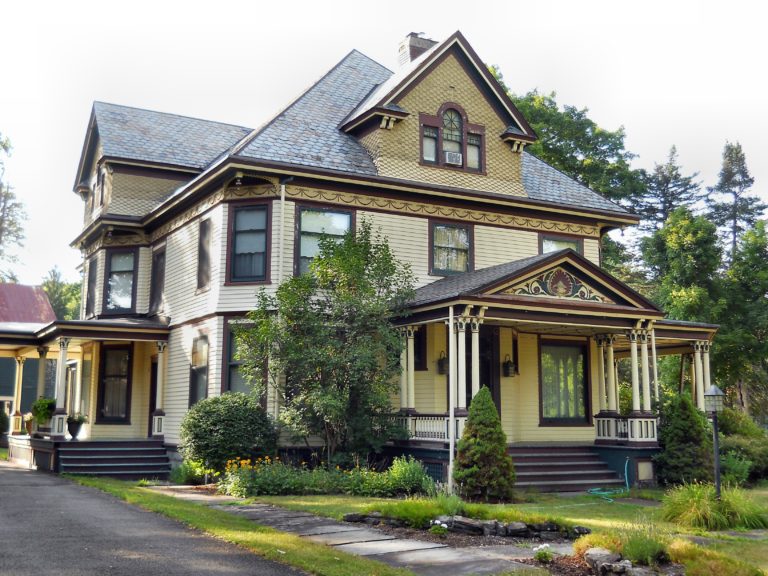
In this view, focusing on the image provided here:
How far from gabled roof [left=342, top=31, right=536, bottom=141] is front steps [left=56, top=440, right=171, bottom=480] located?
968 cm

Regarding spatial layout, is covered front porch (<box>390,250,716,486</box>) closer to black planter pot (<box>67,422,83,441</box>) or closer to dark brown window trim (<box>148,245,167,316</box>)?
dark brown window trim (<box>148,245,167,316</box>)

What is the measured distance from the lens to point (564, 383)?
66.7ft

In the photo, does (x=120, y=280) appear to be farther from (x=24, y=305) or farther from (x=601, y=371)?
(x=24, y=305)

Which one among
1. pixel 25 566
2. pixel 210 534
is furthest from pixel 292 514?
pixel 25 566

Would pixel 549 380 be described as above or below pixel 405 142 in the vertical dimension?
below

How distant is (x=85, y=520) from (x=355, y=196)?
33.6ft

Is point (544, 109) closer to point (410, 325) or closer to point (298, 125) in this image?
point (298, 125)

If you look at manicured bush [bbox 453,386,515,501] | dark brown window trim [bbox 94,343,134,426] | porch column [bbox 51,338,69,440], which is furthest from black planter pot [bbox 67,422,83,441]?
manicured bush [bbox 453,386,515,501]

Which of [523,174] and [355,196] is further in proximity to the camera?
[523,174]

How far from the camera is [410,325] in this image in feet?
56.9

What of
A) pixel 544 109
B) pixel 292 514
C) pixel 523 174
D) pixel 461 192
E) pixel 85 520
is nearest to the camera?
pixel 85 520

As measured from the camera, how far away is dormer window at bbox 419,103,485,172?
20406mm

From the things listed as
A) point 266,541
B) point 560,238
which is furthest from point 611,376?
point 266,541

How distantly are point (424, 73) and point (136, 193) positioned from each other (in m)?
9.14
